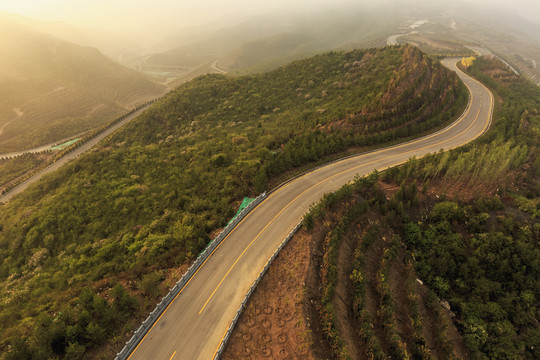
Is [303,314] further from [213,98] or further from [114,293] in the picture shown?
[213,98]

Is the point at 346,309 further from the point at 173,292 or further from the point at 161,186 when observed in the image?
the point at 161,186

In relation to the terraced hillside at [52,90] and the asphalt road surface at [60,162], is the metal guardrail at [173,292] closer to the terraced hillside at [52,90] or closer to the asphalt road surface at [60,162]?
the asphalt road surface at [60,162]

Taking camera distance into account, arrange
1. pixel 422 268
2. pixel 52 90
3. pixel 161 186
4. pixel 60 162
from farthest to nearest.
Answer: pixel 52 90, pixel 60 162, pixel 161 186, pixel 422 268

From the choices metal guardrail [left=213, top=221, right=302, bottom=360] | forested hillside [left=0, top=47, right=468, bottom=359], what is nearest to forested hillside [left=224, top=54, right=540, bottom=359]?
metal guardrail [left=213, top=221, right=302, bottom=360]

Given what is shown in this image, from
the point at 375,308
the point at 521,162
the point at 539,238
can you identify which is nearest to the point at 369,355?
the point at 375,308

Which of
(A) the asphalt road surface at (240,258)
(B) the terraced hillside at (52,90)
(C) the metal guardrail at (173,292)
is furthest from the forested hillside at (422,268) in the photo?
(B) the terraced hillside at (52,90)

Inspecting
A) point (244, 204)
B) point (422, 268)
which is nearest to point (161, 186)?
point (244, 204)
